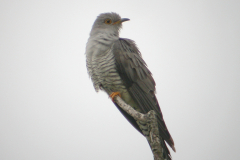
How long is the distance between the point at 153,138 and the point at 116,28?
3.24 metres

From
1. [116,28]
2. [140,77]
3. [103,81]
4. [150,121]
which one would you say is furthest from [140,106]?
[116,28]

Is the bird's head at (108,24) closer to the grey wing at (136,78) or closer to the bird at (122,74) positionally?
the bird at (122,74)

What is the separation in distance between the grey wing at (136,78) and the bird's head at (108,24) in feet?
2.28

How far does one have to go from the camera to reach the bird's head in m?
4.72

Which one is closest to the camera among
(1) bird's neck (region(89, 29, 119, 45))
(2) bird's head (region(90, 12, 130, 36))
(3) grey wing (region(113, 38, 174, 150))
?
(3) grey wing (region(113, 38, 174, 150))

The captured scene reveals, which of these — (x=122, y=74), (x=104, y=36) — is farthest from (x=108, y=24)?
(x=122, y=74)

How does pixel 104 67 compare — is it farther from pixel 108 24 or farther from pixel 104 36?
pixel 108 24

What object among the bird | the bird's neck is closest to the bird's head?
the bird's neck

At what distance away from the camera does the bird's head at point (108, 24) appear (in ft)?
15.5

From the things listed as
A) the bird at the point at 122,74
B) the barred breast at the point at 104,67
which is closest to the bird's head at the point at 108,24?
the bird at the point at 122,74

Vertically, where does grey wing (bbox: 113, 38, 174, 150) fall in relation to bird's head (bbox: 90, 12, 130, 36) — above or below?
below

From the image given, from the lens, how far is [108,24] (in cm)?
487

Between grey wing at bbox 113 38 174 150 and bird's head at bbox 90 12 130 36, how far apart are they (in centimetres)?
70

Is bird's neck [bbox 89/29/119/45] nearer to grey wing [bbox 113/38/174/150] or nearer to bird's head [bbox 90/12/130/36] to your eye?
bird's head [bbox 90/12/130/36]
